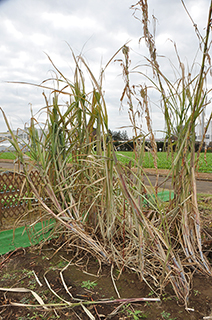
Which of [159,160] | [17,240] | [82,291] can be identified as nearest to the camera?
[82,291]

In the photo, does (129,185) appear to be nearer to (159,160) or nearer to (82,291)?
(82,291)

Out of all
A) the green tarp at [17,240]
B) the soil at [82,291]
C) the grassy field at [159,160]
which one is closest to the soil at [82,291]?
the soil at [82,291]

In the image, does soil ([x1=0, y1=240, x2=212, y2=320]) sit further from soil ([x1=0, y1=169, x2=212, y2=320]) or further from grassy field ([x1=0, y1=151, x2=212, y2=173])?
grassy field ([x1=0, y1=151, x2=212, y2=173])

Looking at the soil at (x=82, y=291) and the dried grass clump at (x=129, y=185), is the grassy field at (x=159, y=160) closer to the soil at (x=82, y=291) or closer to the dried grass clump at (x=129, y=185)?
the dried grass clump at (x=129, y=185)

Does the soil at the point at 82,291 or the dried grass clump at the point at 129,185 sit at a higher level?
the dried grass clump at the point at 129,185

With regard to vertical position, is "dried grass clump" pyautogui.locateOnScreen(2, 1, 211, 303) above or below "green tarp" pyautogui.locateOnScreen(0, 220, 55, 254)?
above

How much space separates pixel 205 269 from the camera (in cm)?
162

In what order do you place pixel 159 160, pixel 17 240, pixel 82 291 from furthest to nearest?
pixel 159 160
pixel 17 240
pixel 82 291

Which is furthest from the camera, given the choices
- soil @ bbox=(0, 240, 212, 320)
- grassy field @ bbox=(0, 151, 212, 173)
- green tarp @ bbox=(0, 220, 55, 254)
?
green tarp @ bbox=(0, 220, 55, 254)

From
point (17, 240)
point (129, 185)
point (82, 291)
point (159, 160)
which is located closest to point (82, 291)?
point (82, 291)

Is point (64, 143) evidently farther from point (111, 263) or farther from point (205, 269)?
point (205, 269)

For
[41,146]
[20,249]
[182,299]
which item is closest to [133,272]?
[182,299]

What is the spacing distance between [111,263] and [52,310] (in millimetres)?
524

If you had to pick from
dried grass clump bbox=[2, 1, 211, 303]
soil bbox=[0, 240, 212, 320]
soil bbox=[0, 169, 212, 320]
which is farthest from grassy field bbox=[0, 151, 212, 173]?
soil bbox=[0, 240, 212, 320]
